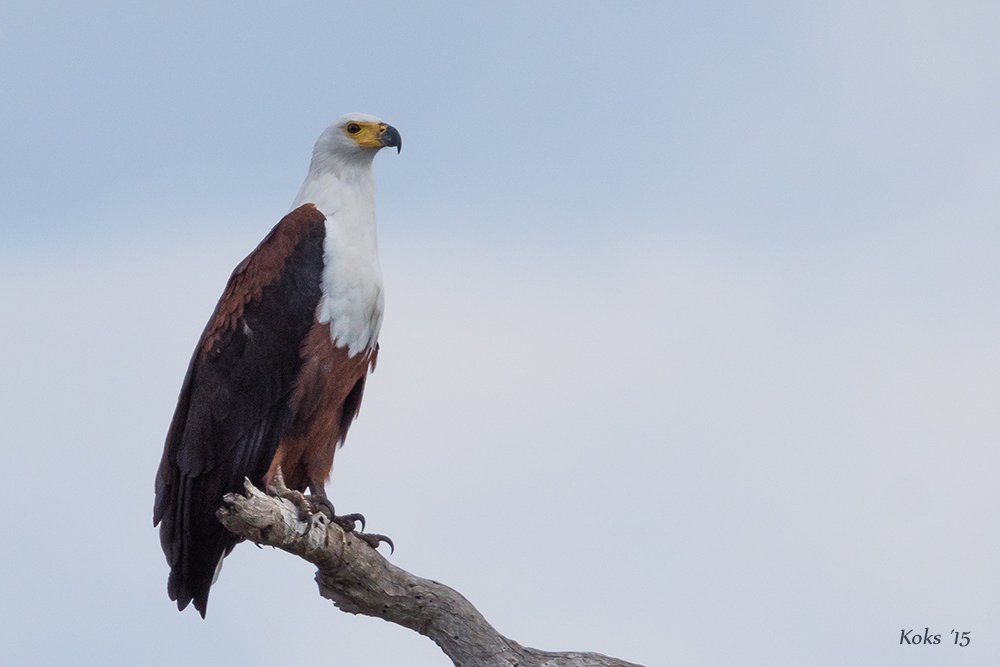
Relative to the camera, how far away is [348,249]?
6.64m

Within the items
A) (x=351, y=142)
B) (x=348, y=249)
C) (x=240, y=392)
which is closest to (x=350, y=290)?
(x=348, y=249)

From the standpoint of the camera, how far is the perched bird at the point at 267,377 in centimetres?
649

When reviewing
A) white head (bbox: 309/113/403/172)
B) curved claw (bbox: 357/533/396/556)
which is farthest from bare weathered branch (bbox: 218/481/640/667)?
white head (bbox: 309/113/403/172)

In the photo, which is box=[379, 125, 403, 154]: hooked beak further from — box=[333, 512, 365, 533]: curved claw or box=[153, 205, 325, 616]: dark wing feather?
box=[333, 512, 365, 533]: curved claw

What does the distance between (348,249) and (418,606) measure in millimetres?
2132

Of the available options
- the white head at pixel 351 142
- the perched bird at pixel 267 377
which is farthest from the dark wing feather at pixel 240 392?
the white head at pixel 351 142

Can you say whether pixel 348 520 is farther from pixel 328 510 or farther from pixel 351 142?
pixel 351 142

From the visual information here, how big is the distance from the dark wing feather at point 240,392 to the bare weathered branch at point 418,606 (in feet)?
2.49

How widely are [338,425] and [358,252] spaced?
3.81ft

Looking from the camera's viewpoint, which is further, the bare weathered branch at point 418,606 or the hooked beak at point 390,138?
the hooked beak at point 390,138

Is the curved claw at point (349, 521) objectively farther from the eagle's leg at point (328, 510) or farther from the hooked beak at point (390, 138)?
the hooked beak at point (390, 138)

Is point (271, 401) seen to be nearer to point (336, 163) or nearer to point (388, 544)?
point (388, 544)

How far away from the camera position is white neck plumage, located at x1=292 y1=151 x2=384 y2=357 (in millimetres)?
6488

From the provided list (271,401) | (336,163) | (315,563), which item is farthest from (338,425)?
(336,163)
